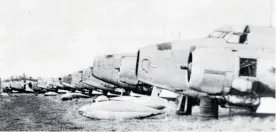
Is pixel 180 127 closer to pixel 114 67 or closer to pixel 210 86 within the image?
pixel 210 86

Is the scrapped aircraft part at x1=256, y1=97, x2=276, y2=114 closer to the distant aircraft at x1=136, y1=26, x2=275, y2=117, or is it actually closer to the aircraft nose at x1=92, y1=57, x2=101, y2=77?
the distant aircraft at x1=136, y1=26, x2=275, y2=117

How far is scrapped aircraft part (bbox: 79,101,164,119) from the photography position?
955 centimetres

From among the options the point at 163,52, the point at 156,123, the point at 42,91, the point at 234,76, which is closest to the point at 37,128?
the point at 156,123

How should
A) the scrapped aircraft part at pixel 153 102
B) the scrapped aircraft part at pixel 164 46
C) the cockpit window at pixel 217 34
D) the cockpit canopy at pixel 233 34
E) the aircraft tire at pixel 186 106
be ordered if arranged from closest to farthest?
the cockpit canopy at pixel 233 34 → the cockpit window at pixel 217 34 → the scrapped aircraft part at pixel 164 46 → the aircraft tire at pixel 186 106 → the scrapped aircraft part at pixel 153 102

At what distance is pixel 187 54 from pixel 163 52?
0.74 m

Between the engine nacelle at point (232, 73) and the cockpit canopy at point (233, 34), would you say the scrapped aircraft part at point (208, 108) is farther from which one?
the cockpit canopy at point (233, 34)

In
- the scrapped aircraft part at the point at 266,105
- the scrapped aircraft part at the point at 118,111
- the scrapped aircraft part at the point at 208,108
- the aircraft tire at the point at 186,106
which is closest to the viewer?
the scrapped aircraft part at the point at 266,105

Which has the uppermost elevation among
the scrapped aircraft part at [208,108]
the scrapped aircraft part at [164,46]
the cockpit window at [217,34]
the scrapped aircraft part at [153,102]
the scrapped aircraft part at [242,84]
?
the cockpit window at [217,34]

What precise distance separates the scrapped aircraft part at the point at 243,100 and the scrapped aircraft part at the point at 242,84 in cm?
18

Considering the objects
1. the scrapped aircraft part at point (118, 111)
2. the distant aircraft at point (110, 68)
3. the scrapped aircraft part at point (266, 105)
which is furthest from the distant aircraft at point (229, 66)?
the distant aircraft at point (110, 68)

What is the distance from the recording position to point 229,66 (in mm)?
7594

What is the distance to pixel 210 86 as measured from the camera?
7.69m

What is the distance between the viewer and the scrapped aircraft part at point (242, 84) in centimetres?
752

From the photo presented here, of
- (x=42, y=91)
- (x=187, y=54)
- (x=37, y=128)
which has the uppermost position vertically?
(x=187, y=54)
